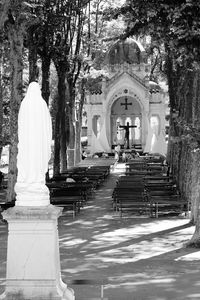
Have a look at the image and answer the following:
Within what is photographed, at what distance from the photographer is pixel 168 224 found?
1856cm

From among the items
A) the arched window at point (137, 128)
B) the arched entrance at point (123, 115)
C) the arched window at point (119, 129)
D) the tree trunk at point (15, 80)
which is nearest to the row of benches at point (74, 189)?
the tree trunk at point (15, 80)

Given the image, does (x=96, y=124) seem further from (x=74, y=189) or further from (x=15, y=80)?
(x=15, y=80)

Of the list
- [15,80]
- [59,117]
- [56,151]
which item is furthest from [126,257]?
[59,117]

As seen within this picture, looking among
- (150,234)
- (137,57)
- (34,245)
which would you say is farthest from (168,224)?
(137,57)

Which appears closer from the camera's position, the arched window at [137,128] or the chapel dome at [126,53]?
the chapel dome at [126,53]

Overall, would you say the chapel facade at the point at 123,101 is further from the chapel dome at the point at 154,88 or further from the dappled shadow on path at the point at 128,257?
the dappled shadow on path at the point at 128,257

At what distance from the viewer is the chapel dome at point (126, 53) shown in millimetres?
56312

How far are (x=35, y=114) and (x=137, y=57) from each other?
49.1 meters

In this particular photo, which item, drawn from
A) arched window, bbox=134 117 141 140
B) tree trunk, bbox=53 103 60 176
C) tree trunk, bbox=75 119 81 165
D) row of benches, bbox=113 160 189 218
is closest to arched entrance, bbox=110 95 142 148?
arched window, bbox=134 117 141 140

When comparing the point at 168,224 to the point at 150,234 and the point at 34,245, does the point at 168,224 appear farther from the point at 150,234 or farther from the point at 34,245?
the point at 34,245

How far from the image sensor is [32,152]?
8.45 metres

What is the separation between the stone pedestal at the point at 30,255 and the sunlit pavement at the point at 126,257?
1.59 metres

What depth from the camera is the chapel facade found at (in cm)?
5272

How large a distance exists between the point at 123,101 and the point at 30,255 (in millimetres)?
49389
